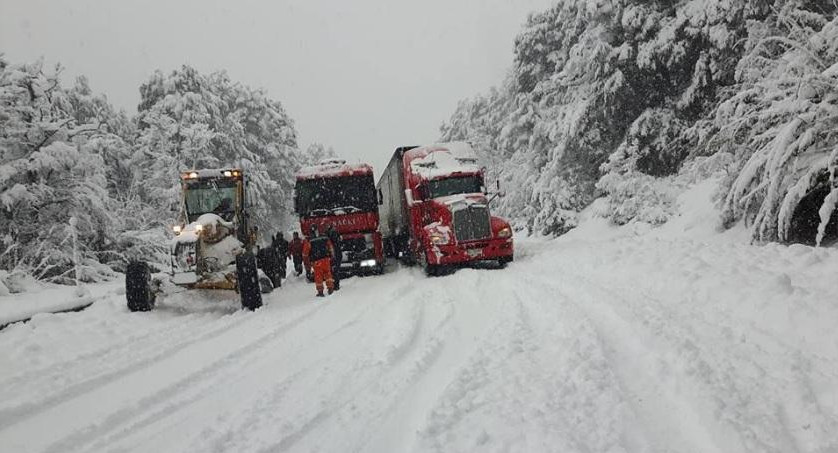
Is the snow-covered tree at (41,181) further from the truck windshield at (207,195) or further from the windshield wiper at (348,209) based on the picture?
the windshield wiper at (348,209)

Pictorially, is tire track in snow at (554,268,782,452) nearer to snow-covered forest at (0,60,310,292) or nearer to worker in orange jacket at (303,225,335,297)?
worker in orange jacket at (303,225,335,297)

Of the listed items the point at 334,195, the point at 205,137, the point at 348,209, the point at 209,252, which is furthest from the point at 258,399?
the point at 205,137

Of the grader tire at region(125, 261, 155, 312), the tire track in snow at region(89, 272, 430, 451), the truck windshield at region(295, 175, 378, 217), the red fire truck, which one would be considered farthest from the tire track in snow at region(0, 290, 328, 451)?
the truck windshield at region(295, 175, 378, 217)

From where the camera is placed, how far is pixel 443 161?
13.9 m

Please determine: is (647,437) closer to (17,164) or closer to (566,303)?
(566,303)

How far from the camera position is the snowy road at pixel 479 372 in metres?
3.24

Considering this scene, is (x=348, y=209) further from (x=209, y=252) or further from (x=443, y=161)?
(x=209, y=252)

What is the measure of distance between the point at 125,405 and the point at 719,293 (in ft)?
20.7

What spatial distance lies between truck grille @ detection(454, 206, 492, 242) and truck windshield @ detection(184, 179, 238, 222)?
17.4 ft

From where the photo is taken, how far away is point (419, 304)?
800 cm

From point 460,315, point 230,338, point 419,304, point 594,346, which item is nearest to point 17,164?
point 230,338

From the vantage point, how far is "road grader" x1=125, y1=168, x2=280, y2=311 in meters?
8.90

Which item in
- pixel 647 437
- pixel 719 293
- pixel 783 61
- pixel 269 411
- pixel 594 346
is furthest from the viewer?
pixel 783 61

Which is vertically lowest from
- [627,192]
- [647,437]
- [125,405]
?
[647,437]
